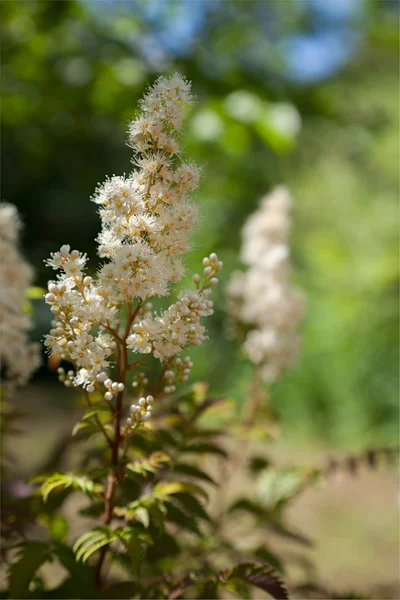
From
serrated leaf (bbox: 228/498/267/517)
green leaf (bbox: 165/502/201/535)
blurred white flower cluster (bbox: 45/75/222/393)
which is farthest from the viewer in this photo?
serrated leaf (bbox: 228/498/267/517)

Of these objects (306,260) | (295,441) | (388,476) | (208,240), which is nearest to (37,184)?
(208,240)

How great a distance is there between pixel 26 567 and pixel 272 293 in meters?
1.45

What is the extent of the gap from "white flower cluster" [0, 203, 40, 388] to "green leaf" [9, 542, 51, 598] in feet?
1.80

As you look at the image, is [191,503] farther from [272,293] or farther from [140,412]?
[272,293]

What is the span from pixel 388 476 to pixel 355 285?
7.55 feet

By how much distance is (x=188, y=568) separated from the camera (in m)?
2.07

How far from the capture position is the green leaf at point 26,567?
1347 millimetres

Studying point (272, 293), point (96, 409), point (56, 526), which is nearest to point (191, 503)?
point (96, 409)

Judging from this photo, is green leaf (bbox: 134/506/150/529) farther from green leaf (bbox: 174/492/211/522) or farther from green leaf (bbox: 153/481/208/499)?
green leaf (bbox: 174/492/211/522)

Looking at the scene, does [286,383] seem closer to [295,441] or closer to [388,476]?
[295,441]

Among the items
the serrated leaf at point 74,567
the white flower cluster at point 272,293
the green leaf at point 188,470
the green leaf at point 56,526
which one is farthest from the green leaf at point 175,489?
the white flower cluster at point 272,293

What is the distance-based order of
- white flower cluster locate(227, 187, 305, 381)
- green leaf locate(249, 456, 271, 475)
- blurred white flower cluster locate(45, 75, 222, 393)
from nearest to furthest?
blurred white flower cluster locate(45, 75, 222, 393)
green leaf locate(249, 456, 271, 475)
white flower cluster locate(227, 187, 305, 381)

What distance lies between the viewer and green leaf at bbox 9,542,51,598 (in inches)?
53.0

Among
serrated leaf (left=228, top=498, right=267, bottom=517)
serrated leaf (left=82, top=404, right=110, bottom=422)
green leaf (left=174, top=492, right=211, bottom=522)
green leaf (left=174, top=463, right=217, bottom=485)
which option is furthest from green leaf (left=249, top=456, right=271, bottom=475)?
serrated leaf (left=82, top=404, right=110, bottom=422)
